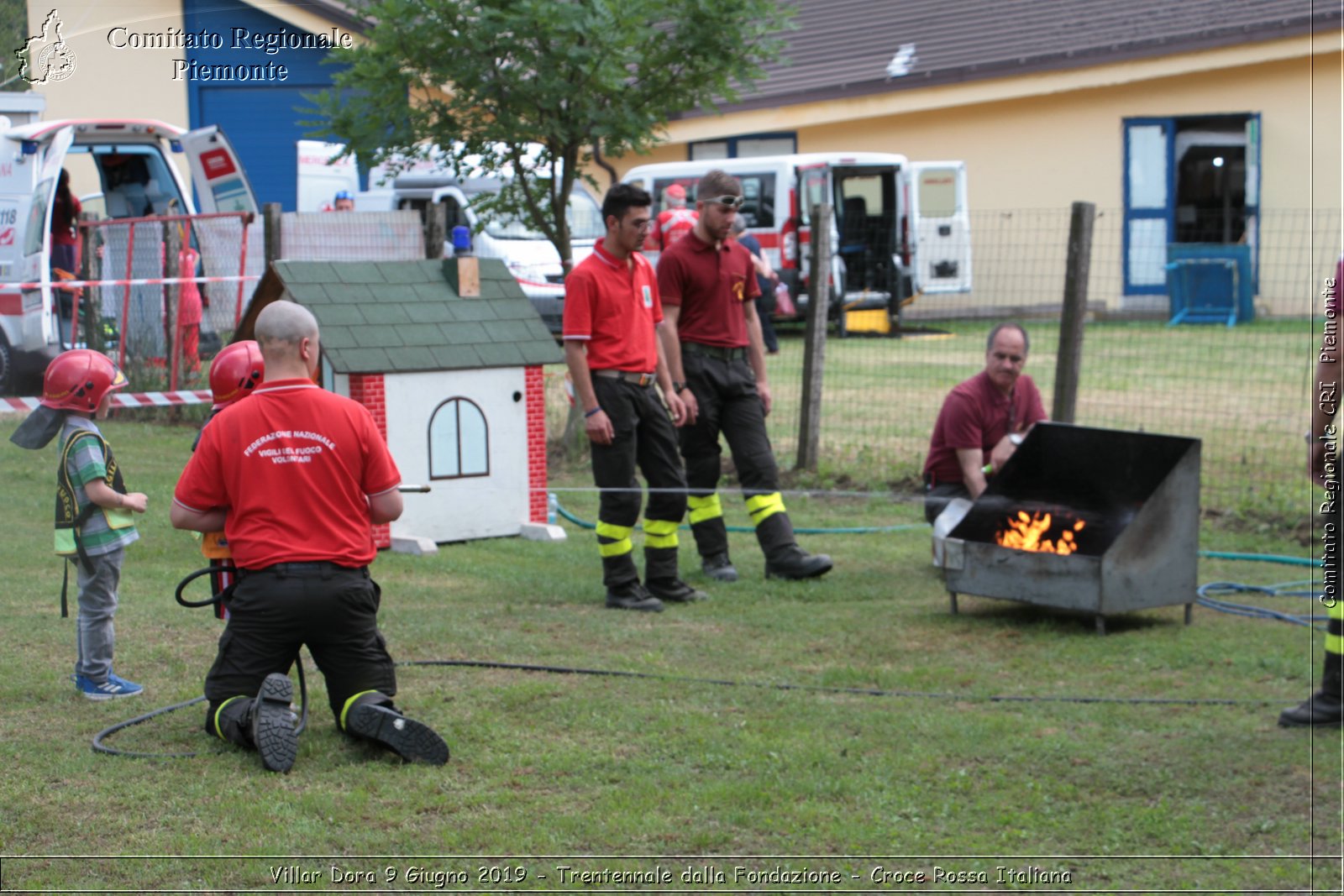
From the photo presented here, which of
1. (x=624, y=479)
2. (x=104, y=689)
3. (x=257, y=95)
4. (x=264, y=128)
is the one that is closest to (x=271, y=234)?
(x=264, y=128)

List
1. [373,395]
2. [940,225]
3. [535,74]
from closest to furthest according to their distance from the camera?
[373,395] → [535,74] → [940,225]

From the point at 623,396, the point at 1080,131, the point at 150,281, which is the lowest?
the point at 623,396

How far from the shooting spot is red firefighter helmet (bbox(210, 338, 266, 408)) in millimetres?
5336

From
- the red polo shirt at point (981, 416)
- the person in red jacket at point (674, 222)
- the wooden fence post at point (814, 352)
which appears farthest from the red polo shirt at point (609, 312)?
the person in red jacket at point (674, 222)

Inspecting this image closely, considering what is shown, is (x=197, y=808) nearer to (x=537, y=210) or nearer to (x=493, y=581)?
(x=493, y=581)

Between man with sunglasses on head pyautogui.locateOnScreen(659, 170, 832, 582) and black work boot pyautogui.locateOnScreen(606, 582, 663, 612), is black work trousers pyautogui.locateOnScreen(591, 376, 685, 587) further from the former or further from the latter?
man with sunglasses on head pyautogui.locateOnScreen(659, 170, 832, 582)

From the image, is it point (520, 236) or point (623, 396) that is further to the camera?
point (520, 236)

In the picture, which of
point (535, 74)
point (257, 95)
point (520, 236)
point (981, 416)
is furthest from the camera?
point (520, 236)

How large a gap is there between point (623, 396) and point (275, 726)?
302cm

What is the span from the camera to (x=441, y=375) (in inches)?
342

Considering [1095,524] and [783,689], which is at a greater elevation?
[1095,524]

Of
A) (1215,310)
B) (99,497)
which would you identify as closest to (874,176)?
(1215,310)

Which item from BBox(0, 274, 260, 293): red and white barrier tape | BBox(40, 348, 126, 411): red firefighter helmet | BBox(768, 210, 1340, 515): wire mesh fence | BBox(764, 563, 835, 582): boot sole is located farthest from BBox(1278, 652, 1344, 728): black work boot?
BBox(0, 274, 260, 293): red and white barrier tape

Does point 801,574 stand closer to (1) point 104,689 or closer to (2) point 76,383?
(1) point 104,689
